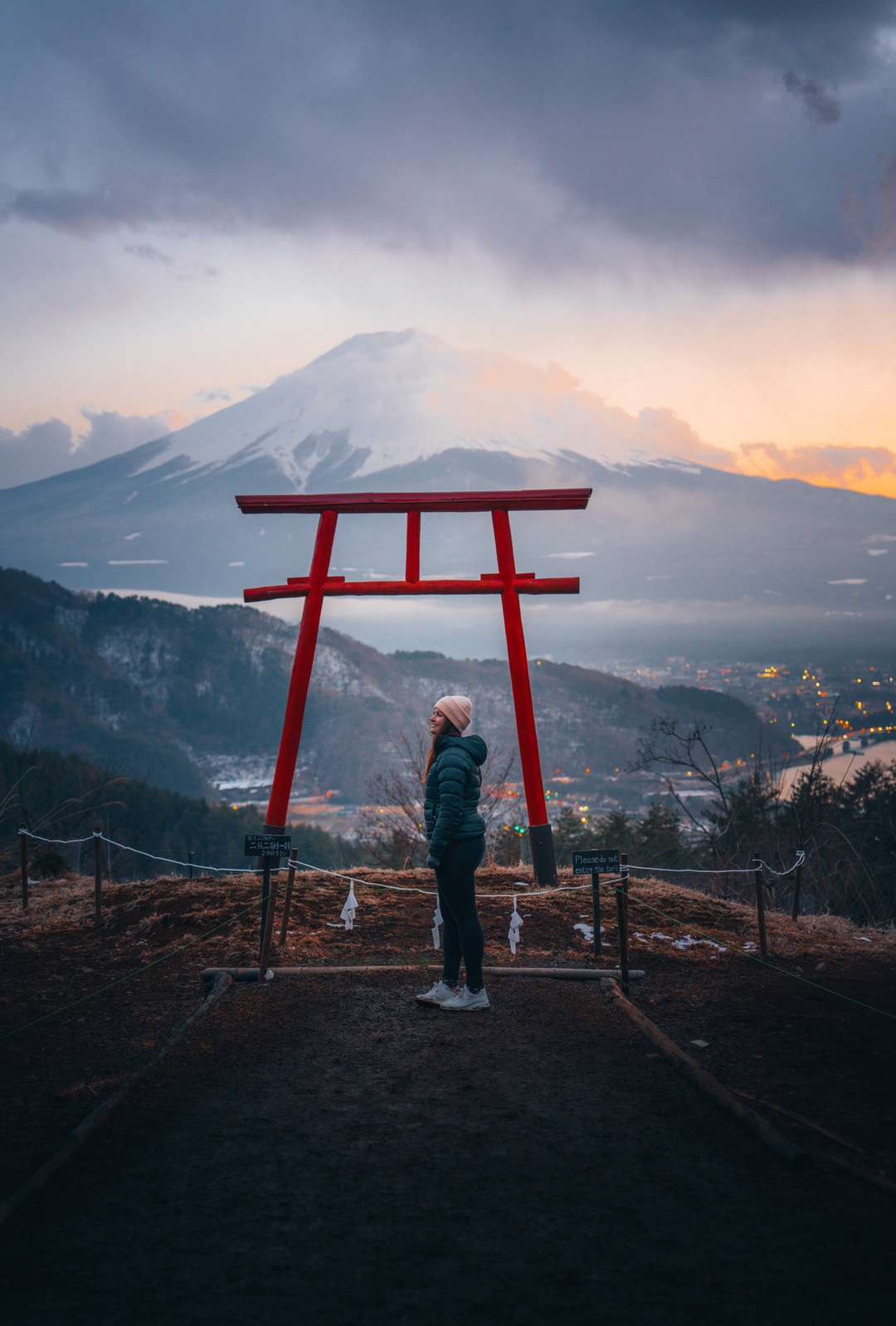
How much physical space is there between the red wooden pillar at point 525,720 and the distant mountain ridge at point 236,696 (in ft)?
153

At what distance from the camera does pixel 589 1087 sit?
169 inches

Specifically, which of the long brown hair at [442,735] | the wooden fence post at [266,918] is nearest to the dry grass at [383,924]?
the wooden fence post at [266,918]

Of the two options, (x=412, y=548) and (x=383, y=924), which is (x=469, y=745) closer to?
(x=383, y=924)

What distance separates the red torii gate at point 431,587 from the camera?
9.12 meters

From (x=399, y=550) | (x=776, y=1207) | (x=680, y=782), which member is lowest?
(x=680, y=782)

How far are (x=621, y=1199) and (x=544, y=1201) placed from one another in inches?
10.8

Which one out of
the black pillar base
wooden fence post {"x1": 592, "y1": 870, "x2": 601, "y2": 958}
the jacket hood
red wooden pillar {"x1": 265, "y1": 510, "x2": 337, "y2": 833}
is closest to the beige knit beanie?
the jacket hood

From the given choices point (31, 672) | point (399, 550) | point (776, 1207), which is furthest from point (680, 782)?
point (399, 550)

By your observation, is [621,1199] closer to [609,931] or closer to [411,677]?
[609,931]

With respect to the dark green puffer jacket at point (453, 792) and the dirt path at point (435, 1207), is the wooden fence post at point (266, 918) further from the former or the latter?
the dark green puffer jacket at point (453, 792)

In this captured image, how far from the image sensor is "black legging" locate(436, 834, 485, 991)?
526 centimetres

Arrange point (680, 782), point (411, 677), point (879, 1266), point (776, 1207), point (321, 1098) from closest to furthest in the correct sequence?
point (879, 1266), point (776, 1207), point (321, 1098), point (680, 782), point (411, 677)

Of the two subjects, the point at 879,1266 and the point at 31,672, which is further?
the point at 31,672

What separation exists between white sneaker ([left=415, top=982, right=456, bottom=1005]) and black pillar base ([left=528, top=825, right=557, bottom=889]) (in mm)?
3561
